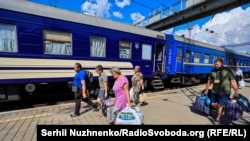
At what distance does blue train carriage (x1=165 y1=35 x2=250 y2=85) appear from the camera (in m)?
12.5

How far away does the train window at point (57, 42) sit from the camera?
6.73 m

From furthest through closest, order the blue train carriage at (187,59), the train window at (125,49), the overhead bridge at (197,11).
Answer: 1. the overhead bridge at (197,11)
2. the blue train carriage at (187,59)
3. the train window at (125,49)

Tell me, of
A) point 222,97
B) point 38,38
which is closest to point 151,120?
point 222,97

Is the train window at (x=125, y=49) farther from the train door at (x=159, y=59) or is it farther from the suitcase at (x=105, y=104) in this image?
the suitcase at (x=105, y=104)

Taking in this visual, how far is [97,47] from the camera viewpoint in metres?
8.19

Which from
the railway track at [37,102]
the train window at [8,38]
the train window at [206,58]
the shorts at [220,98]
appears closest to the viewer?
the shorts at [220,98]

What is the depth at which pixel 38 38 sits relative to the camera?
6492 mm

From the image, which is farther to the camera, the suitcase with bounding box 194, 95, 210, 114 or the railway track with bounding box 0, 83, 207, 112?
the railway track with bounding box 0, 83, 207, 112

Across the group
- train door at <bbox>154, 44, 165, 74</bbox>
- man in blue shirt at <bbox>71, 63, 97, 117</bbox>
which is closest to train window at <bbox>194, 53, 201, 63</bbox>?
train door at <bbox>154, 44, 165, 74</bbox>

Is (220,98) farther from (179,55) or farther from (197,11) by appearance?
(197,11)

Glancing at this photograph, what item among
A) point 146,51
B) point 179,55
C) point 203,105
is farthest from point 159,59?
point 203,105

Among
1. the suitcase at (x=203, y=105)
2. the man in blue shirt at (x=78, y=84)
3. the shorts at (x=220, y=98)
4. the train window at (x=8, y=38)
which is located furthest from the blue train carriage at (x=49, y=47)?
the shorts at (x=220, y=98)

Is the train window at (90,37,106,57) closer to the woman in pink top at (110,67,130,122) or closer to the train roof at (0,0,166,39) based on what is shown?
the train roof at (0,0,166,39)

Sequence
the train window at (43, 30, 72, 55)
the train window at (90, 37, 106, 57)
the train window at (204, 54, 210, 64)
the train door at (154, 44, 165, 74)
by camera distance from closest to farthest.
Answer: the train window at (43, 30, 72, 55) → the train window at (90, 37, 106, 57) → the train door at (154, 44, 165, 74) → the train window at (204, 54, 210, 64)
